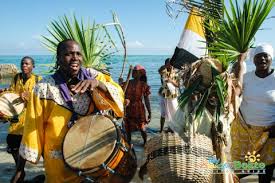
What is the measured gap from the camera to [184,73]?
290cm

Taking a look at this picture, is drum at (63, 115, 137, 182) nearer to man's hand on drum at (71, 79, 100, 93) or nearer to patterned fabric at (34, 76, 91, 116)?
patterned fabric at (34, 76, 91, 116)

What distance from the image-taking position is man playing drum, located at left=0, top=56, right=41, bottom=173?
17.9ft

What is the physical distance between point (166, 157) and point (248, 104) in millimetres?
1949

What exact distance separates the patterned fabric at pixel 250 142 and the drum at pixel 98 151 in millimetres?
1798

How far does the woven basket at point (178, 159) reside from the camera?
2492 mm

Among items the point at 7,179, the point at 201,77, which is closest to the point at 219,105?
the point at 201,77

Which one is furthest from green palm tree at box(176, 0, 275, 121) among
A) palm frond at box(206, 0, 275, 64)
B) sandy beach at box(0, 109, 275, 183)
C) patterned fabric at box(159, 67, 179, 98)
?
patterned fabric at box(159, 67, 179, 98)

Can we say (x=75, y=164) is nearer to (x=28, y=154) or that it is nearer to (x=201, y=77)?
(x=28, y=154)

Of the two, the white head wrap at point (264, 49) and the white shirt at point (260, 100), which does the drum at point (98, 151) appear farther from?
the white head wrap at point (264, 49)

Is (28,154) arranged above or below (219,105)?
below

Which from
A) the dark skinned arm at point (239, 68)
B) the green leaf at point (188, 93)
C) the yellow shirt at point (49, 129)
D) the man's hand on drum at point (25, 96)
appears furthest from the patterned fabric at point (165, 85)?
the yellow shirt at point (49, 129)

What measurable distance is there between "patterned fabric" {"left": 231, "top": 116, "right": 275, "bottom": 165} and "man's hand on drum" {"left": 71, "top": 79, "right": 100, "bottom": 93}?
7.00 ft

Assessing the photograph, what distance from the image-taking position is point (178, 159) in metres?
2.52

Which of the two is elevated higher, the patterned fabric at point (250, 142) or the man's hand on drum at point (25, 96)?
the man's hand on drum at point (25, 96)
